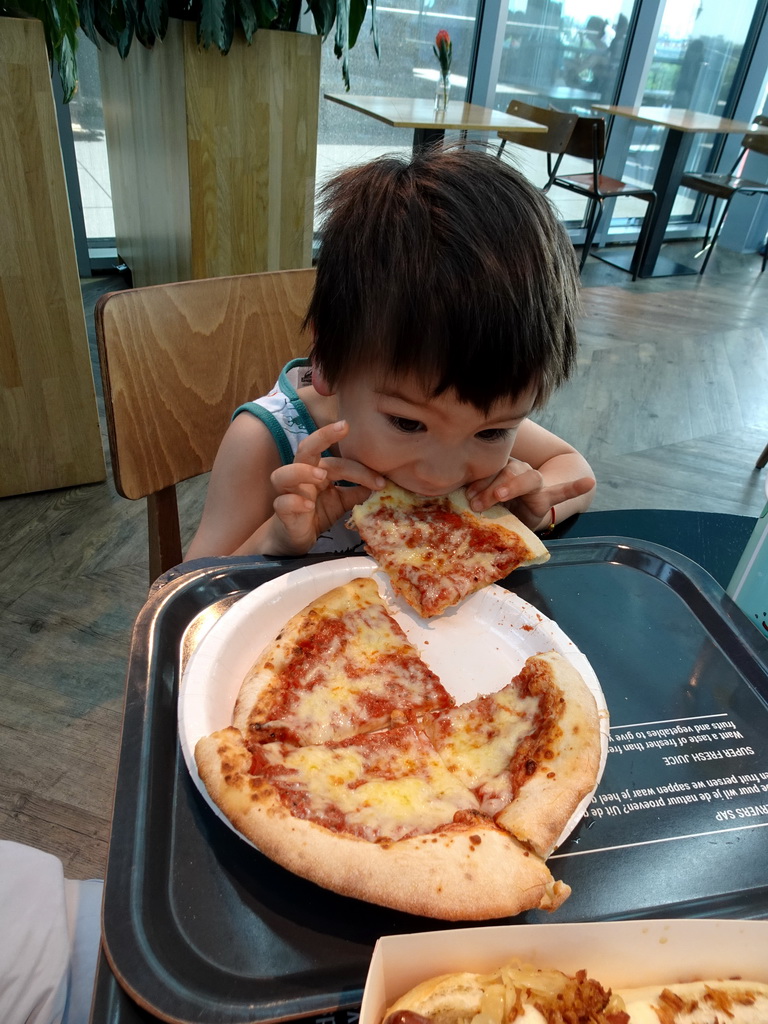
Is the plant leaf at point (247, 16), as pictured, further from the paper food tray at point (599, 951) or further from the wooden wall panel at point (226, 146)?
the paper food tray at point (599, 951)

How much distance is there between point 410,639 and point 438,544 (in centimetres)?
16

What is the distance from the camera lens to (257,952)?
534 millimetres

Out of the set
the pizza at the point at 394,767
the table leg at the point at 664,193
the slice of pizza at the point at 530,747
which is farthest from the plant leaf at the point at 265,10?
the table leg at the point at 664,193

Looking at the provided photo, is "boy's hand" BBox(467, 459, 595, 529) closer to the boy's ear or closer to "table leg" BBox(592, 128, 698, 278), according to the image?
the boy's ear

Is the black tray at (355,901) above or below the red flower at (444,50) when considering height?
below

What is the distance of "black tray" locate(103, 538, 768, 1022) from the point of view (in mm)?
522

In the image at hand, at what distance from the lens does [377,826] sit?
627 mm

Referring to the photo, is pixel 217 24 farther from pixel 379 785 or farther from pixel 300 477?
pixel 379 785

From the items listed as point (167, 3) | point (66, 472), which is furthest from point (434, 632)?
point (167, 3)

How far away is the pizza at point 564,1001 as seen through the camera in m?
0.44

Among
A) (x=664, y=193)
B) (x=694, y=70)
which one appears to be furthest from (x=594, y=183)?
(x=694, y=70)

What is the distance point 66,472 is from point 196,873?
7.09 ft

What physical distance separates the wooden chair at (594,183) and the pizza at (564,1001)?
4978mm

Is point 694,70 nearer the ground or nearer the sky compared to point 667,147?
nearer the sky
